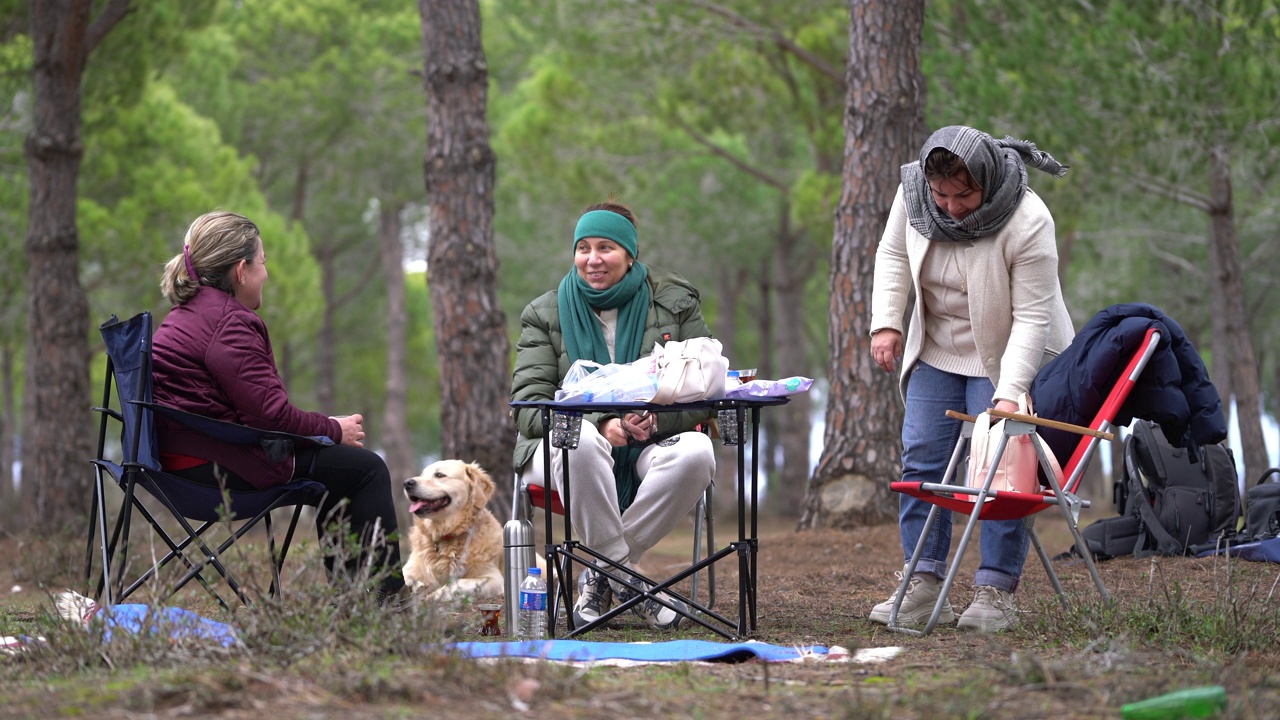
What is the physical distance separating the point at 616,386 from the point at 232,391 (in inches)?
45.5

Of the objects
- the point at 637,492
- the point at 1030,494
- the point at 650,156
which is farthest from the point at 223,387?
the point at 650,156

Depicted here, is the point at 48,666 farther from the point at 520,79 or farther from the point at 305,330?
the point at 520,79

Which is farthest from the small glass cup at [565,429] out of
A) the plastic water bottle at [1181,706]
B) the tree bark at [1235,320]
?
the tree bark at [1235,320]

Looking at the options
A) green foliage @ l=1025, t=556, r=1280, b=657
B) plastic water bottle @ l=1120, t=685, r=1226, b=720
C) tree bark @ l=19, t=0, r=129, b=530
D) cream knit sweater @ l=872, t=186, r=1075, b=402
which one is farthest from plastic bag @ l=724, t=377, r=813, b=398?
tree bark @ l=19, t=0, r=129, b=530

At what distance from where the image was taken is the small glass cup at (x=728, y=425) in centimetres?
392

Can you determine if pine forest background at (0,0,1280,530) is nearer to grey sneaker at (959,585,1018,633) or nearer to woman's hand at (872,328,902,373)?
woman's hand at (872,328,902,373)

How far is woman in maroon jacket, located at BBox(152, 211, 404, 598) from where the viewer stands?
3.87m

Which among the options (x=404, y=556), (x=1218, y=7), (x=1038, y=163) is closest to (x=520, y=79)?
(x=1218, y=7)

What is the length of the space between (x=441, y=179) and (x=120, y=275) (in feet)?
27.6

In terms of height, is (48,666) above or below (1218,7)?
below

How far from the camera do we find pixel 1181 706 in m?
2.43

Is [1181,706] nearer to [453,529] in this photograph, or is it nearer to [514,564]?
[514,564]

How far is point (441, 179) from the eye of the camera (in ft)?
25.8

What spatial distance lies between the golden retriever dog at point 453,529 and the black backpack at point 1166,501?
9.91ft
